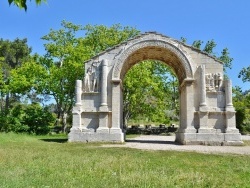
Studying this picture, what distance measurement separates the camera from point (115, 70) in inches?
721

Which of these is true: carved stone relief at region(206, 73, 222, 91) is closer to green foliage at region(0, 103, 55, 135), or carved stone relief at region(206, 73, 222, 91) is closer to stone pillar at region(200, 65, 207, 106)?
stone pillar at region(200, 65, 207, 106)

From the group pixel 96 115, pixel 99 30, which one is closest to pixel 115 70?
pixel 96 115

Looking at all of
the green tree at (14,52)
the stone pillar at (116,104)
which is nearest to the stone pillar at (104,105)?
the stone pillar at (116,104)

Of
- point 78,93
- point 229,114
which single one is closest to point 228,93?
point 229,114

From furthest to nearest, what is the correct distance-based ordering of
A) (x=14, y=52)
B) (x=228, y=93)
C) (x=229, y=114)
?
(x=14, y=52) → (x=228, y=93) → (x=229, y=114)

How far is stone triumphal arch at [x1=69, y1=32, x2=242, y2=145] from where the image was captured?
1744 cm

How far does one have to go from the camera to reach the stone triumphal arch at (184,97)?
1744 centimetres

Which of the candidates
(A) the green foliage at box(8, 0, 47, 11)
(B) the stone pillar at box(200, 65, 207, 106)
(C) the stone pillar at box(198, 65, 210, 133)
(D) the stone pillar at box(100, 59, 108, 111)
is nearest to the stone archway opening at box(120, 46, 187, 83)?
(B) the stone pillar at box(200, 65, 207, 106)

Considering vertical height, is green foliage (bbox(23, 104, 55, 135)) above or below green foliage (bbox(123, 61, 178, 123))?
below

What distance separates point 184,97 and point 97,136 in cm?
545

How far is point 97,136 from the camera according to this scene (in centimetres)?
1777

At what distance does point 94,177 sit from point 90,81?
12.2 m

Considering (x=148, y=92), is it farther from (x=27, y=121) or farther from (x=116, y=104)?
(x=116, y=104)

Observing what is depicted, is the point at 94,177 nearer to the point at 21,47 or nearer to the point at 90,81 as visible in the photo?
the point at 90,81
